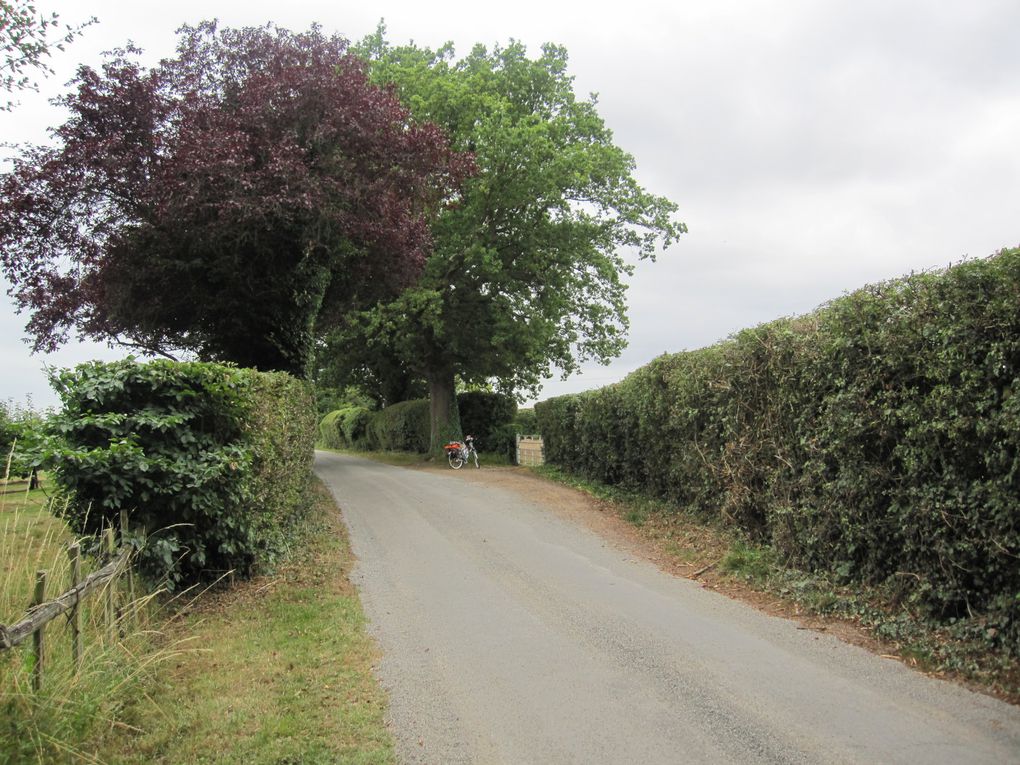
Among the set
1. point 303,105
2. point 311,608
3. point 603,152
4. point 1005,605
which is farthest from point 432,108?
point 1005,605

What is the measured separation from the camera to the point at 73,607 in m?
4.62

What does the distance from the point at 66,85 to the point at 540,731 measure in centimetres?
1334

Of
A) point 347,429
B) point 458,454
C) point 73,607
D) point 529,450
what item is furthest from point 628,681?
point 347,429

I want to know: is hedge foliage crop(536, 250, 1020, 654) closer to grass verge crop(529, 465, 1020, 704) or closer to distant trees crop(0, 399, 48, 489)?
grass verge crop(529, 465, 1020, 704)

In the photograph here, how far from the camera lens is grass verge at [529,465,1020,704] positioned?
512 cm

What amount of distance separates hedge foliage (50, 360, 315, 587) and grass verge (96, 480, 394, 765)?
2.11ft

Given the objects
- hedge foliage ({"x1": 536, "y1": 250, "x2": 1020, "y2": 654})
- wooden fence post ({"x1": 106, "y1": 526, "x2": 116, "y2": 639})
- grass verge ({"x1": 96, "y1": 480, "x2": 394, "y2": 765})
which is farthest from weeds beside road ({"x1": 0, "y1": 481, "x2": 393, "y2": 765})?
hedge foliage ({"x1": 536, "y1": 250, "x2": 1020, "y2": 654})

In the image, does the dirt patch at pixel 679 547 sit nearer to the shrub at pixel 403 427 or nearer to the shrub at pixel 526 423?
the shrub at pixel 526 423

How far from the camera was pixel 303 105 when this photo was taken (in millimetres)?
12758

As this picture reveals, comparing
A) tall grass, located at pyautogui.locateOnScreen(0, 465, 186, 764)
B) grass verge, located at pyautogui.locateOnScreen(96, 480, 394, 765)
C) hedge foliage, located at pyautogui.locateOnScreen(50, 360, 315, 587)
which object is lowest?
grass verge, located at pyautogui.locateOnScreen(96, 480, 394, 765)

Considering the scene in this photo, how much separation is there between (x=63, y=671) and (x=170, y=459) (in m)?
3.15

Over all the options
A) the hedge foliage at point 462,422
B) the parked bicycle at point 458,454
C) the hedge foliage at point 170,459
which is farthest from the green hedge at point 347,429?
the hedge foliage at point 170,459

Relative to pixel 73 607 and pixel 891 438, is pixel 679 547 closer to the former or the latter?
pixel 891 438

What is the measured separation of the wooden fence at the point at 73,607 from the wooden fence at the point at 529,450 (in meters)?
17.9
